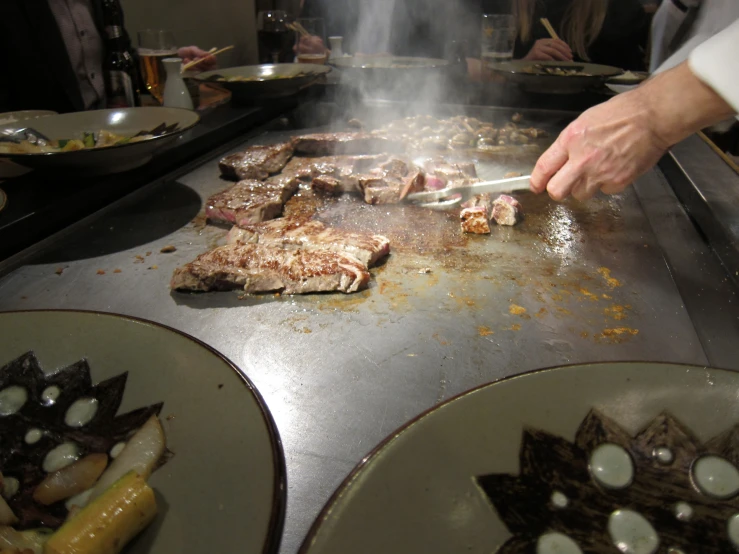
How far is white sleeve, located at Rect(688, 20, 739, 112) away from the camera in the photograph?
146 centimetres

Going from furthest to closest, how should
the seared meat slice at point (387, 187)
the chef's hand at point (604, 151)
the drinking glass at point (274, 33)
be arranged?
the drinking glass at point (274, 33), the seared meat slice at point (387, 187), the chef's hand at point (604, 151)

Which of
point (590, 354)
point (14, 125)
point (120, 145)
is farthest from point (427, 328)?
point (14, 125)

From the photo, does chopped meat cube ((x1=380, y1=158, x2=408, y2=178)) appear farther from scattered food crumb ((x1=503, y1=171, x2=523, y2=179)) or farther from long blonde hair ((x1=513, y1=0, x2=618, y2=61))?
long blonde hair ((x1=513, y1=0, x2=618, y2=61))

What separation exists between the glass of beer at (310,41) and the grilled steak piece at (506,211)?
125 inches

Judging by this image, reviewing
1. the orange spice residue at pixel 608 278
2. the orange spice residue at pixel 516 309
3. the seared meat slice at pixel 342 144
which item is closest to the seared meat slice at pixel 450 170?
the seared meat slice at pixel 342 144

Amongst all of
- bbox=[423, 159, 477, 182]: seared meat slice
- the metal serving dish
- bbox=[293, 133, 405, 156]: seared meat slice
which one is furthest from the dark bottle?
the metal serving dish

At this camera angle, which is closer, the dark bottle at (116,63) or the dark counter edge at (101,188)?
the dark counter edge at (101,188)

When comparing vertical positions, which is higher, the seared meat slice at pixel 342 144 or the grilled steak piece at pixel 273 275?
the seared meat slice at pixel 342 144

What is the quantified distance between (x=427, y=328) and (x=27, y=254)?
1.71 meters

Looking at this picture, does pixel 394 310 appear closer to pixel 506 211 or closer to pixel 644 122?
pixel 506 211

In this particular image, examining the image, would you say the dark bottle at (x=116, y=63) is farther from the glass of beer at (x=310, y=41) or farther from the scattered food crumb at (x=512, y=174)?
the scattered food crumb at (x=512, y=174)

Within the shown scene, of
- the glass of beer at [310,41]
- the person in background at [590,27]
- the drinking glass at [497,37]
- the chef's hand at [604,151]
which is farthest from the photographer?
the person in background at [590,27]

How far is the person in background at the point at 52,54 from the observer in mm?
3289

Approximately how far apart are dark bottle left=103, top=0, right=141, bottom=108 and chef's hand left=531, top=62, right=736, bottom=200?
2992 mm
